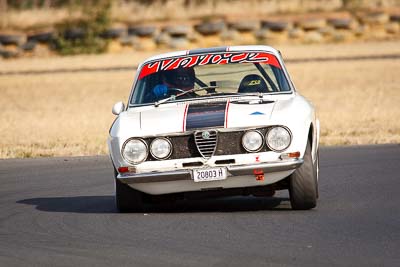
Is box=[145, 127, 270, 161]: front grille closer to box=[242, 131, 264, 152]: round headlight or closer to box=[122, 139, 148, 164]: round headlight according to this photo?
box=[242, 131, 264, 152]: round headlight

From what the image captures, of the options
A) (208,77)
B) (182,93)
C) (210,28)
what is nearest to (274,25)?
(210,28)

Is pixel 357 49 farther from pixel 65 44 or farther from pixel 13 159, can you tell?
pixel 13 159

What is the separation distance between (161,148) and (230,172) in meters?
0.60

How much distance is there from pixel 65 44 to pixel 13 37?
162cm

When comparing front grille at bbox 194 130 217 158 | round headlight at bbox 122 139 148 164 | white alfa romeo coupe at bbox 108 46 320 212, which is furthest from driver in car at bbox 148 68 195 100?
front grille at bbox 194 130 217 158

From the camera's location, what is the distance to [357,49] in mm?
32969

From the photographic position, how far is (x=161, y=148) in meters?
9.03

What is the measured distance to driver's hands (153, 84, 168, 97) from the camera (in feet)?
33.6

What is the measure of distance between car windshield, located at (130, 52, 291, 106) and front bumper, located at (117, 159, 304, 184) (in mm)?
1245

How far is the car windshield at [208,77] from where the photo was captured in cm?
1019

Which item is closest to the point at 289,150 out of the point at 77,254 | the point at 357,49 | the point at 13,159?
the point at 77,254

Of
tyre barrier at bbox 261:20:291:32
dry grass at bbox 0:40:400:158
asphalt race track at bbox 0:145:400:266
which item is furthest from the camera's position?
tyre barrier at bbox 261:20:291:32

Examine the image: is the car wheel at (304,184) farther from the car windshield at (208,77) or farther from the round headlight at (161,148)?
the car windshield at (208,77)

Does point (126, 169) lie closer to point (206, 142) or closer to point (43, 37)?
point (206, 142)
